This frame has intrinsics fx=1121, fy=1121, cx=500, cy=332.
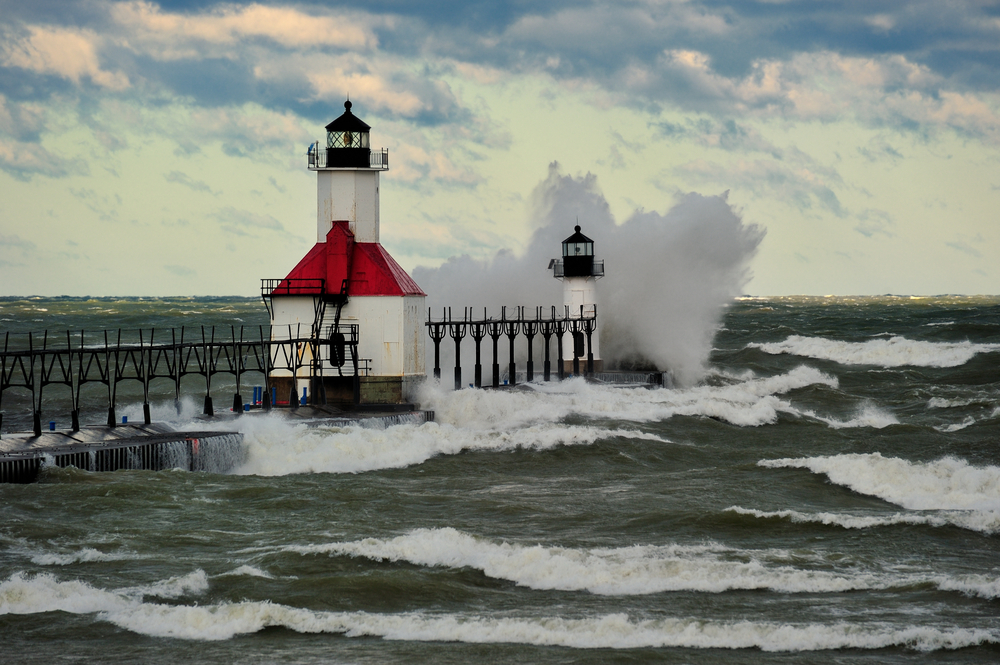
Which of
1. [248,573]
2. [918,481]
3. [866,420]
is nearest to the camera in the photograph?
[248,573]

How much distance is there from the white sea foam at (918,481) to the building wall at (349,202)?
47.5 ft

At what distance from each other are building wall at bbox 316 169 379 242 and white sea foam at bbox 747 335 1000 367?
32.5 meters

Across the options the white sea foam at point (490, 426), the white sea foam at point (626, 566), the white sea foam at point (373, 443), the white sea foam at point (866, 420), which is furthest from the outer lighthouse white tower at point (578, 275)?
the white sea foam at point (626, 566)

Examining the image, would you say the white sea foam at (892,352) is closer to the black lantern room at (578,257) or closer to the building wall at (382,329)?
the black lantern room at (578,257)

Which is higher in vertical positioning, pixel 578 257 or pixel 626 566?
pixel 578 257

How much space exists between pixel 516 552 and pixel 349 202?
18.7 metres

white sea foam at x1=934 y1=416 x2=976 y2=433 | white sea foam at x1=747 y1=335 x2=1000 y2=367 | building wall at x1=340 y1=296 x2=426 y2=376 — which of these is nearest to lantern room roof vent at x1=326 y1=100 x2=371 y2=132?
building wall at x1=340 y1=296 x2=426 y2=376

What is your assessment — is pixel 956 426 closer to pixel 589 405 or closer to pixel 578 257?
pixel 589 405

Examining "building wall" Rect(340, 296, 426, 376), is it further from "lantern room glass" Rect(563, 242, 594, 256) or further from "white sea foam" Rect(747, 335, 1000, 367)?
"white sea foam" Rect(747, 335, 1000, 367)

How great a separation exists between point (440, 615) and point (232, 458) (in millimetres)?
11318

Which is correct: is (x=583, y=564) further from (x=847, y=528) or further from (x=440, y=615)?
(x=847, y=528)

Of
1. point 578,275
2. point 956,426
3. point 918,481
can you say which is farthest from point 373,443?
point 578,275

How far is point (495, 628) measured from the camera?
11.8 m

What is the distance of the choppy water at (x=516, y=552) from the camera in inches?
455
